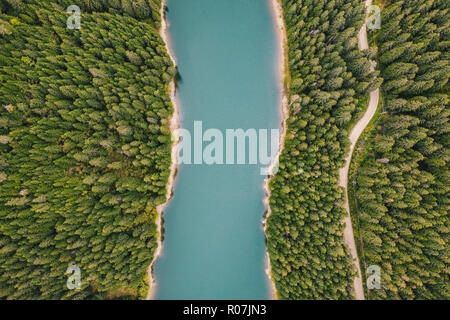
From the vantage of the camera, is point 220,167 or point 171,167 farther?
point 220,167

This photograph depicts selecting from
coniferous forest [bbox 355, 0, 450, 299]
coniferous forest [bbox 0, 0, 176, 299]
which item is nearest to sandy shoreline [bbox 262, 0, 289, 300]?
coniferous forest [bbox 355, 0, 450, 299]

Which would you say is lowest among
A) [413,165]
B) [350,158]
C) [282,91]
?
[413,165]

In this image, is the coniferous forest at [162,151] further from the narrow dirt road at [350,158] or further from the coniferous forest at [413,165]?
the narrow dirt road at [350,158]

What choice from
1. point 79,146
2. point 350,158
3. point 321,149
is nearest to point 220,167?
point 321,149

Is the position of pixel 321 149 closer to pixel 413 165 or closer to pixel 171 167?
pixel 413 165

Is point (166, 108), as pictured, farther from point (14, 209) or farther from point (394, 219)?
point (394, 219)

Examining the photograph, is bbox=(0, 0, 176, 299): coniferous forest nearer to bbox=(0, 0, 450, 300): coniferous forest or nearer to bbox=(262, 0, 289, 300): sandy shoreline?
bbox=(0, 0, 450, 300): coniferous forest
